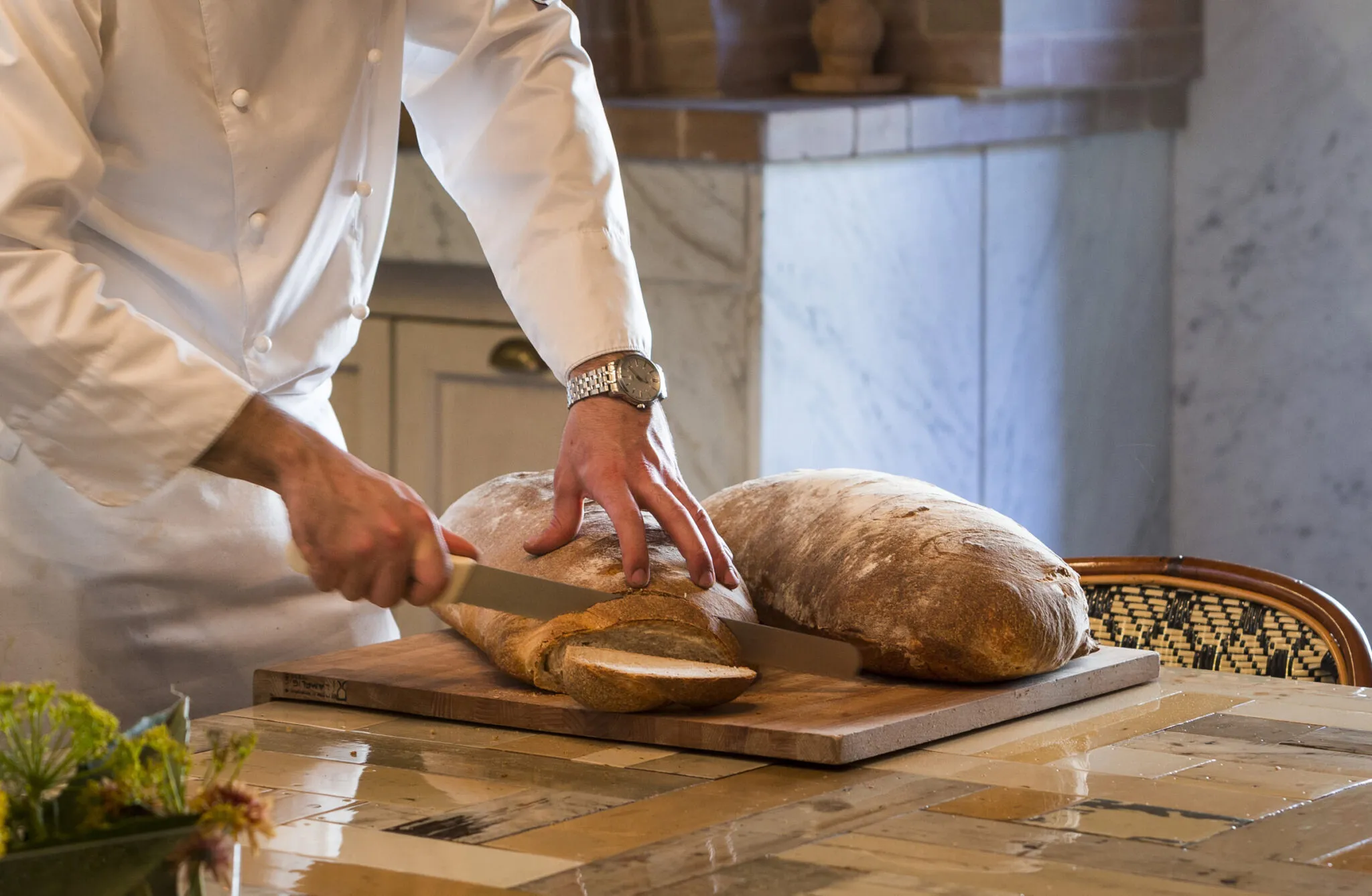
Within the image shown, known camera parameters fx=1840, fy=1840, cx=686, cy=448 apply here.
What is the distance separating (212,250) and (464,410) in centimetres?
171

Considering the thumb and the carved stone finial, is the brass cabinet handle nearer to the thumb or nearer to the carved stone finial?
the carved stone finial

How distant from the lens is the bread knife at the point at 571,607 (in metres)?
1.34

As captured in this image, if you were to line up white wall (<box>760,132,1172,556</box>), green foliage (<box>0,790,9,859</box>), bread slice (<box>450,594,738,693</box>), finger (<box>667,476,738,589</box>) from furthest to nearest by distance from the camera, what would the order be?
white wall (<box>760,132,1172,556</box>), finger (<box>667,476,738,589</box>), bread slice (<box>450,594,738,693</box>), green foliage (<box>0,790,9,859</box>)

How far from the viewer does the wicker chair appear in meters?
1.73

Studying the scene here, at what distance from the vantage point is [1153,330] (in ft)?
11.3

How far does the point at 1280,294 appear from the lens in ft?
10.9

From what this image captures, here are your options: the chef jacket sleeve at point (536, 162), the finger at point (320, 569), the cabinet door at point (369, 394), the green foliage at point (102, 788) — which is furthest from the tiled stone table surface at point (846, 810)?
the cabinet door at point (369, 394)

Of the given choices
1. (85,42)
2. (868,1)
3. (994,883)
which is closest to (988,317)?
(868,1)

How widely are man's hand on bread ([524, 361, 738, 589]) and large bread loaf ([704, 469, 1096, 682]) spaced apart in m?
0.09

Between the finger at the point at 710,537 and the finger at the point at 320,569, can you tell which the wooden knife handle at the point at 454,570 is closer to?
the finger at the point at 320,569

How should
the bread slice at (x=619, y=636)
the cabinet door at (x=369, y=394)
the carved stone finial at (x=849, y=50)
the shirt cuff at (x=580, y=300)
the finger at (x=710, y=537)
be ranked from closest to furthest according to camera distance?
the bread slice at (x=619, y=636), the finger at (x=710, y=537), the shirt cuff at (x=580, y=300), the carved stone finial at (x=849, y=50), the cabinet door at (x=369, y=394)

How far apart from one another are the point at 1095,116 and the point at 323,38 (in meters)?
1.97

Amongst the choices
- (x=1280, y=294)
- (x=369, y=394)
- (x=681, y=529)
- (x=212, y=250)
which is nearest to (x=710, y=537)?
(x=681, y=529)

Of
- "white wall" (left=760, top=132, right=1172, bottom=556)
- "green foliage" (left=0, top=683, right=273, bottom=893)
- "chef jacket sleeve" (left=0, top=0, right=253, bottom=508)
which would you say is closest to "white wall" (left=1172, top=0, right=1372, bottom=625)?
"white wall" (left=760, top=132, right=1172, bottom=556)
